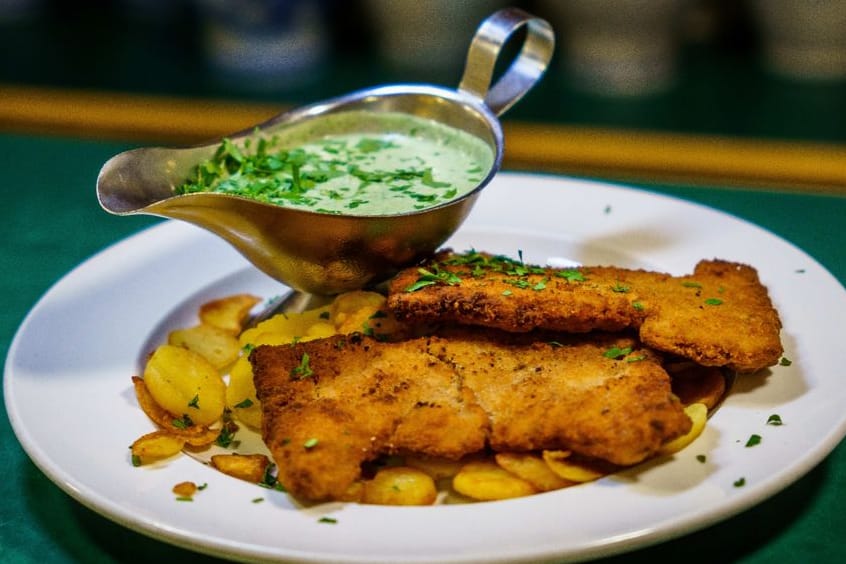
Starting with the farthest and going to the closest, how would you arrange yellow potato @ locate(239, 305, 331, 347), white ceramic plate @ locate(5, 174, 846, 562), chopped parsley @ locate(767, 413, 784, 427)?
yellow potato @ locate(239, 305, 331, 347), chopped parsley @ locate(767, 413, 784, 427), white ceramic plate @ locate(5, 174, 846, 562)

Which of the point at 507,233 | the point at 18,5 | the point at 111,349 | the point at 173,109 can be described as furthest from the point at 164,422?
the point at 18,5

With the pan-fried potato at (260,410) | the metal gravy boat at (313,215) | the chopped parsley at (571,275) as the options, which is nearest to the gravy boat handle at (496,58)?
the metal gravy boat at (313,215)

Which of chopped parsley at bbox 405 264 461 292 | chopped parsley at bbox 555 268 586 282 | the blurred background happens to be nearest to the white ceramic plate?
chopped parsley at bbox 555 268 586 282

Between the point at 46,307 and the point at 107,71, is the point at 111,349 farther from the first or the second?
the point at 107,71

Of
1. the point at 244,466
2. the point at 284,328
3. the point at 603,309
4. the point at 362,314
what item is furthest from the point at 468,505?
the point at 284,328

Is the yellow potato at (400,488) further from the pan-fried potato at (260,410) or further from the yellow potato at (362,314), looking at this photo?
the yellow potato at (362,314)

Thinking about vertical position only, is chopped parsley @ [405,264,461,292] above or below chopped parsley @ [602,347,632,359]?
above

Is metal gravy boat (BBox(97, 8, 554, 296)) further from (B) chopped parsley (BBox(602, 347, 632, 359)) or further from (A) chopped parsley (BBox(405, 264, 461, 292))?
(B) chopped parsley (BBox(602, 347, 632, 359))
